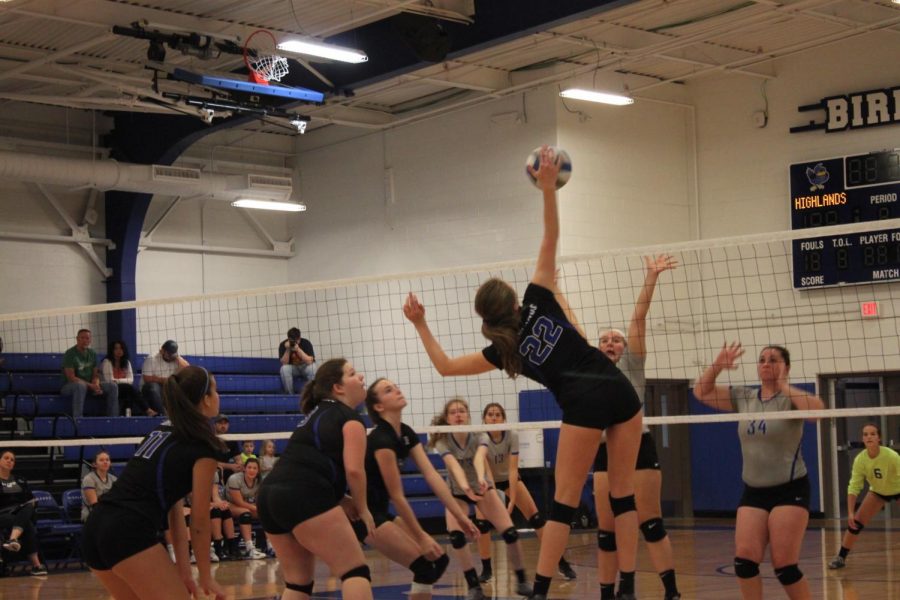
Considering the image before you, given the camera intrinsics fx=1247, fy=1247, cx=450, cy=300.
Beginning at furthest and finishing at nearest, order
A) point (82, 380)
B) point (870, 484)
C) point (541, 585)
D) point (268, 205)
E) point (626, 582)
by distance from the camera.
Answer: point (268, 205)
point (82, 380)
point (870, 484)
point (626, 582)
point (541, 585)

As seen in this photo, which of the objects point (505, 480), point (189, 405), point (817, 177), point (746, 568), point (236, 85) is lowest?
point (505, 480)

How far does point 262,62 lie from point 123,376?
575 centimetres

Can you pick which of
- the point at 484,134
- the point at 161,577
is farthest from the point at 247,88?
the point at 161,577

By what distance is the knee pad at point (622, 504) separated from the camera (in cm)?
623

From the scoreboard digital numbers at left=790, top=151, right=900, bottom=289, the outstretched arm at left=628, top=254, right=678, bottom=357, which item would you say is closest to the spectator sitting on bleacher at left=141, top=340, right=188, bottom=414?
the scoreboard digital numbers at left=790, top=151, right=900, bottom=289

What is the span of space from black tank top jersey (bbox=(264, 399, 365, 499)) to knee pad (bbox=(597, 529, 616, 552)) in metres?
1.84

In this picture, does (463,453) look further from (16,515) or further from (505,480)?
(16,515)

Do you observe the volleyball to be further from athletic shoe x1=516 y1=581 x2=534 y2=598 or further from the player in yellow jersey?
the player in yellow jersey

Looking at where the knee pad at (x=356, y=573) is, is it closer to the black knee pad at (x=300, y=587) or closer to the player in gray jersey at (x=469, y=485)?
the black knee pad at (x=300, y=587)

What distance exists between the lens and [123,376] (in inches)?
727

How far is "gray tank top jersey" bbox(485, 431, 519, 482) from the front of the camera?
11159 mm

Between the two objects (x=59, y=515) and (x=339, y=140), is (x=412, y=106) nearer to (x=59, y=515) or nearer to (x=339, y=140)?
(x=339, y=140)

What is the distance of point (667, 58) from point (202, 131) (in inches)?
275

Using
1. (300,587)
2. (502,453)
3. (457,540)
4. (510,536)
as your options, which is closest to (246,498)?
(502,453)
